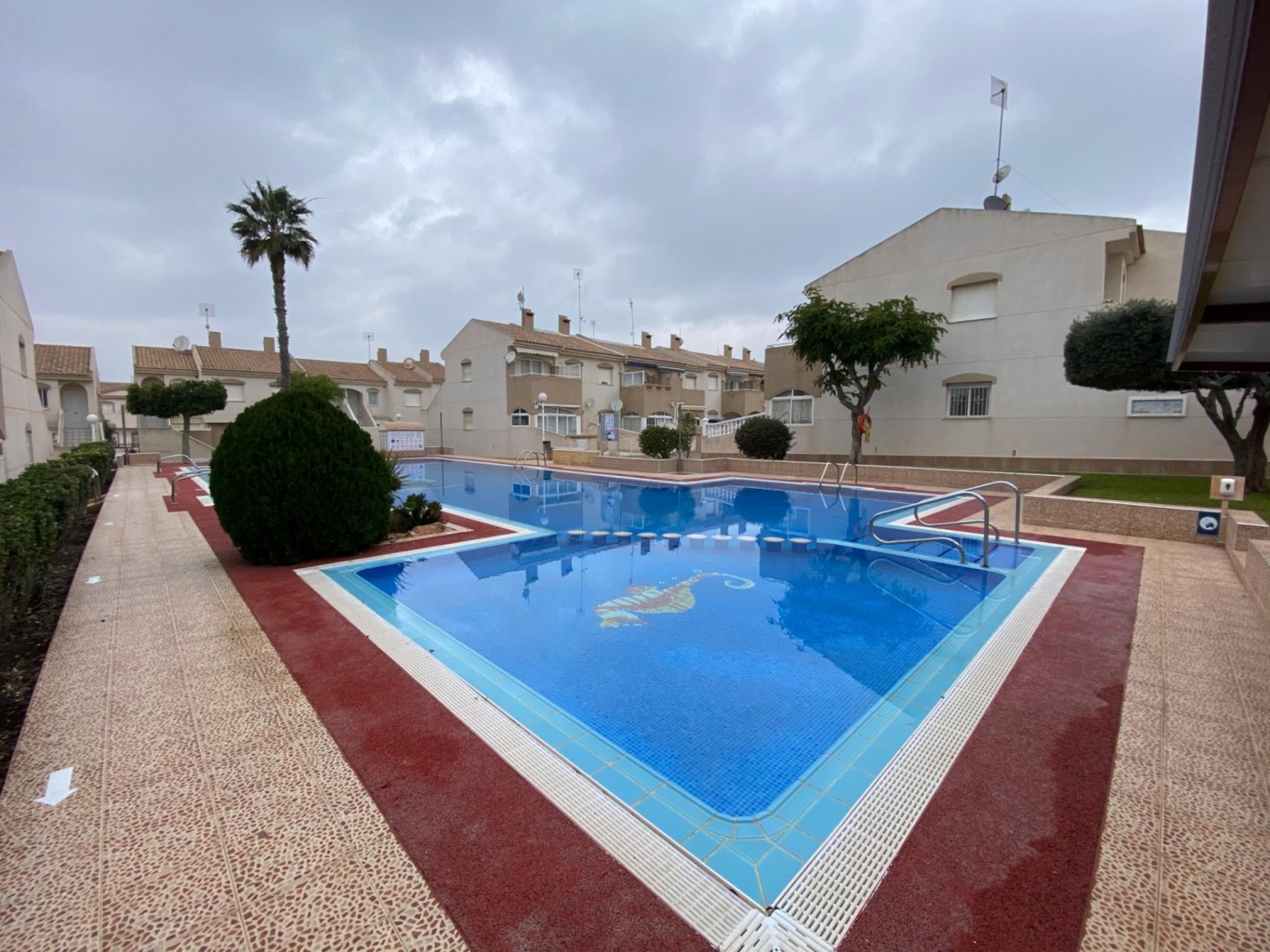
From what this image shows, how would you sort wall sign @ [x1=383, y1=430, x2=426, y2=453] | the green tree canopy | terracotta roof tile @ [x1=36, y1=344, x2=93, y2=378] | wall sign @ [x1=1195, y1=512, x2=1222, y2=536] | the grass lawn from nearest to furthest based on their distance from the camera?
wall sign @ [x1=1195, y1=512, x2=1222, y2=536] < the grass lawn < the green tree canopy < terracotta roof tile @ [x1=36, y1=344, x2=93, y2=378] < wall sign @ [x1=383, y1=430, x2=426, y2=453]

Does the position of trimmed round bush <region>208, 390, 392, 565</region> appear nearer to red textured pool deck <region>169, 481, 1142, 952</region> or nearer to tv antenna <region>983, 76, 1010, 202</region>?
red textured pool deck <region>169, 481, 1142, 952</region>

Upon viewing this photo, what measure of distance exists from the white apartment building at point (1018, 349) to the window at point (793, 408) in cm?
236

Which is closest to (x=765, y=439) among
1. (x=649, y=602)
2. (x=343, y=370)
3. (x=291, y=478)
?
(x=649, y=602)

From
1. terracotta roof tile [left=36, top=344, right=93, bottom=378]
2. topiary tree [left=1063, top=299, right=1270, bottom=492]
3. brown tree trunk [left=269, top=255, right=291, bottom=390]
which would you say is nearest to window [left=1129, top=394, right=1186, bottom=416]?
topiary tree [left=1063, top=299, right=1270, bottom=492]

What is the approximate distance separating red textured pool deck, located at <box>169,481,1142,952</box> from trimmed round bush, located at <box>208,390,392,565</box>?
153 inches

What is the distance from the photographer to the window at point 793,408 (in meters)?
24.7

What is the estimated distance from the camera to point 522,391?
31703 millimetres

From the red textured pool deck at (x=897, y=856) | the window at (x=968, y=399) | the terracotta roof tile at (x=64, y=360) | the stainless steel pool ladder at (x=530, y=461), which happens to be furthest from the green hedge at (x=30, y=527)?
the terracotta roof tile at (x=64, y=360)

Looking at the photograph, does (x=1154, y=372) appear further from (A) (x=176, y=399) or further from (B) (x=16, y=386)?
(A) (x=176, y=399)

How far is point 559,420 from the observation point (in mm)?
33500

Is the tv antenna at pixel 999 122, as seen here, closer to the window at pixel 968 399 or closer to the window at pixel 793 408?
the window at pixel 968 399

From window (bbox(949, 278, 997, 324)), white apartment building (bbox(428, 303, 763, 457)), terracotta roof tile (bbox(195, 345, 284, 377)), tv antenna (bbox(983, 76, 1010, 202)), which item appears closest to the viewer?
window (bbox(949, 278, 997, 324))

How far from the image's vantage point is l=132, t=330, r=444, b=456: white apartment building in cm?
3419

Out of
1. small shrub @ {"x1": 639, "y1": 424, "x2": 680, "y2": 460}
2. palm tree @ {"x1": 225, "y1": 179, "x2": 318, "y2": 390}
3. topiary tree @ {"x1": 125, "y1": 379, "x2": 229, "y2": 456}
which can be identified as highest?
palm tree @ {"x1": 225, "y1": 179, "x2": 318, "y2": 390}
